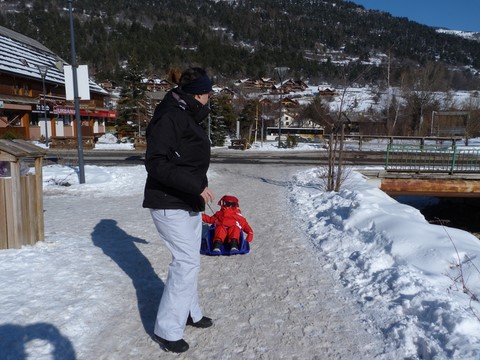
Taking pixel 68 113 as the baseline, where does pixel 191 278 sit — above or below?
below

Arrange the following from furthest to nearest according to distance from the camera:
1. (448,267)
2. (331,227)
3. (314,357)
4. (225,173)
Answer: (225,173) < (331,227) < (448,267) < (314,357)

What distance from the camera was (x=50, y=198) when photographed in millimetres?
8875

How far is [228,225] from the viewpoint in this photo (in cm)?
509

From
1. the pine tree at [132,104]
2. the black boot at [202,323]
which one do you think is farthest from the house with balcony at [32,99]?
the black boot at [202,323]

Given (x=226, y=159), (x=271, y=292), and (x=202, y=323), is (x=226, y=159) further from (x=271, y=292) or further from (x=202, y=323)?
(x=202, y=323)

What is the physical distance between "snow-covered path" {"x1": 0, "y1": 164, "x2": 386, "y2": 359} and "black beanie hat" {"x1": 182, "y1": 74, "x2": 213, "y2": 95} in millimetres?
1923

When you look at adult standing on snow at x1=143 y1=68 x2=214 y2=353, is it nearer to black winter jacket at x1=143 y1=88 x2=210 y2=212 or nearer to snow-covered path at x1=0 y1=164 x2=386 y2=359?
black winter jacket at x1=143 y1=88 x2=210 y2=212

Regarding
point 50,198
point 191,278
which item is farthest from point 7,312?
point 50,198

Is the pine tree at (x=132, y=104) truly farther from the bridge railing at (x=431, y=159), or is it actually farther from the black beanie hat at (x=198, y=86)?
the black beanie hat at (x=198, y=86)

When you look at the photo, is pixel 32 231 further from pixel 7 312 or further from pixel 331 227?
pixel 331 227

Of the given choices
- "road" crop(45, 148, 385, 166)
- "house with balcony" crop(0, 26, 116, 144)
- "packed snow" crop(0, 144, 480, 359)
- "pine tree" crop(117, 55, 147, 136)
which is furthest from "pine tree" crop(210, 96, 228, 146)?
"packed snow" crop(0, 144, 480, 359)

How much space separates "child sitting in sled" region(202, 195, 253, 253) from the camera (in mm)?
4980

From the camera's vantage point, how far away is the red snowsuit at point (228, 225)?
197 inches

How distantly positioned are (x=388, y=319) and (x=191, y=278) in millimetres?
1744
